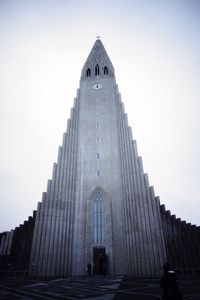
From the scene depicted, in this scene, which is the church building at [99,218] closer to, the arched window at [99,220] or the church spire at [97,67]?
the arched window at [99,220]

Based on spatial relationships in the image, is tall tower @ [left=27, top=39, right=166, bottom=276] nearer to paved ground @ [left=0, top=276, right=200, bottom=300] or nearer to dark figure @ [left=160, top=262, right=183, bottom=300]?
paved ground @ [left=0, top=276, right=200, bottom=300]

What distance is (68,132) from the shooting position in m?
32.9

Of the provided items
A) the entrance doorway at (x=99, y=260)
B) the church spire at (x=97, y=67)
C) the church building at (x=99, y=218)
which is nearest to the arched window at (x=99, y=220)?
the church building at (x=99, y=218)

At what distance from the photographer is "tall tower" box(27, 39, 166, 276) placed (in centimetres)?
2325

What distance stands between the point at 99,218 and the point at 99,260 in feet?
16.2

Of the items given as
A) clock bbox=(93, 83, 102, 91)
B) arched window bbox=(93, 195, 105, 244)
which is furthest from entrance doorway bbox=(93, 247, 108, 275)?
clock bbox=(93, 83, 102, 91)

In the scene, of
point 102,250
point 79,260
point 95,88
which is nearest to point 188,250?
point 102,250

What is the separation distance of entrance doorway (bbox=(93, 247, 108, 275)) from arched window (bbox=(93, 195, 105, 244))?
3.09 ft

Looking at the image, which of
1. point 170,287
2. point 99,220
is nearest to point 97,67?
point 99,220

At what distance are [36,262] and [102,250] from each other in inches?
308

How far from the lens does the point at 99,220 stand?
26.8m

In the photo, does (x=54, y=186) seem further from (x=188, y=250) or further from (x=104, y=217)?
(x=188, y=250)

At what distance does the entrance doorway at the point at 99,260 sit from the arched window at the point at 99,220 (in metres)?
0.94

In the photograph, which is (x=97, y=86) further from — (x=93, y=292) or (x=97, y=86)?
(x=93, y=292)
